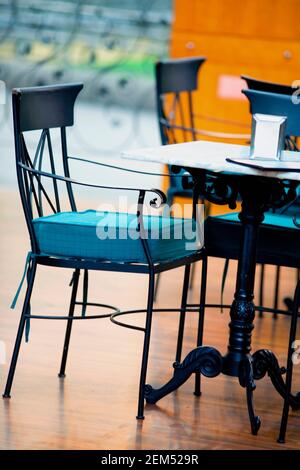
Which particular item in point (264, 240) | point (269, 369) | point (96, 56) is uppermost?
point (96, 56)

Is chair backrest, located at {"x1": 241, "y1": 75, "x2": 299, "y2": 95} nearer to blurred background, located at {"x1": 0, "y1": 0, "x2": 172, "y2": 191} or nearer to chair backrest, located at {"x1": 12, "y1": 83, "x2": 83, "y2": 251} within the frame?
chair backrest, located at {"x1": 12, "y1": 83, "x2": 83, "y2": 251}

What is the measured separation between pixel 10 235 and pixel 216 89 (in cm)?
158

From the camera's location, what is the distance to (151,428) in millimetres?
2920

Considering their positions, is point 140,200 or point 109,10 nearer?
point 140,200

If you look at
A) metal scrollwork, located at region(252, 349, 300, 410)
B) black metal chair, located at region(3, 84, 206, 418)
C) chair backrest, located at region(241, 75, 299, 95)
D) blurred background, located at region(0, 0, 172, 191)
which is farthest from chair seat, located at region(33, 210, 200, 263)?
blurred background, located at region(0, 0, 172, 191)

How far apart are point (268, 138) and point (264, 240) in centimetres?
44

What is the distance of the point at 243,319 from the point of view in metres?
3.12

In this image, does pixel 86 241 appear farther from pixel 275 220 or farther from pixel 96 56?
pixel 96 56

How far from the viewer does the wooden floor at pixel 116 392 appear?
284 cm

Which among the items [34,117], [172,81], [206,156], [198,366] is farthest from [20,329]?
[172,81]

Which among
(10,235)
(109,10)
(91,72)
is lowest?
(10,235)

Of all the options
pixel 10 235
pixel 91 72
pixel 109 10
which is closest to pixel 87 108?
pixel 91 72
